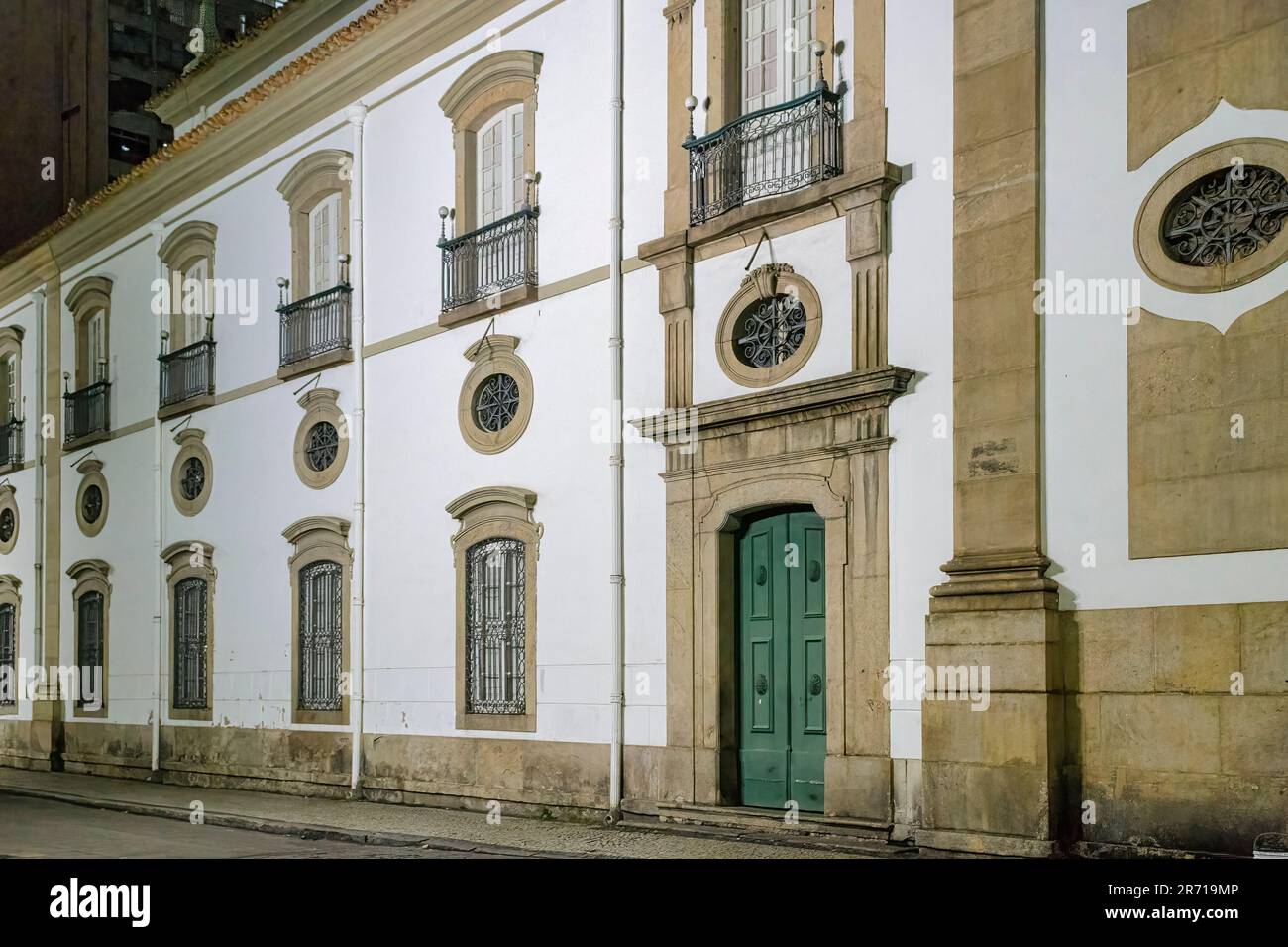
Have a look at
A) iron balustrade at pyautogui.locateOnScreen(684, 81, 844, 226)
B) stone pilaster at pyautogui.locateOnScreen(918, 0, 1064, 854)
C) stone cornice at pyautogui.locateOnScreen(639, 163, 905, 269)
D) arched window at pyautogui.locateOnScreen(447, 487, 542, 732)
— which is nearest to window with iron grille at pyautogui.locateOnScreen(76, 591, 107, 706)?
arched window at pyautogui.locateOnScreen(447, 487, 542, 732)

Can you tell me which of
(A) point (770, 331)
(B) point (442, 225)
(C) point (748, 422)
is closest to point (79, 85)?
(B) point (442, 225)

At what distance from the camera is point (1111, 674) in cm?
1011

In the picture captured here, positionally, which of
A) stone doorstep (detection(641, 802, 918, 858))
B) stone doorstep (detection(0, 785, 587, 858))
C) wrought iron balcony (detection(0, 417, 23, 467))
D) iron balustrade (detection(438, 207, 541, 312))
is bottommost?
stone doorstep (detection(0, 785, 587, 858))

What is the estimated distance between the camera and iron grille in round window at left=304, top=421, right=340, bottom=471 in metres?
18.6

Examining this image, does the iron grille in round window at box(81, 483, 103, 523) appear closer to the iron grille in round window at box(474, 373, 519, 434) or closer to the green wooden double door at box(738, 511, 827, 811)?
the iron grille in round window at box(474, 373, 519, 434)

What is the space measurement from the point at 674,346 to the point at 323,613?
6.94 meters

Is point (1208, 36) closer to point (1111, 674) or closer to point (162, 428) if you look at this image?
point (1111, 674)

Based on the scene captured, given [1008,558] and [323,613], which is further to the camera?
[323,613]

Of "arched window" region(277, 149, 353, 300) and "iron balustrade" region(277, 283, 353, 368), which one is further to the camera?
"arched window" region(277, 149, 353, 300)

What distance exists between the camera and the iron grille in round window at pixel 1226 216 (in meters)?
9.58

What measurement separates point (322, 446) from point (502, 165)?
175 inches

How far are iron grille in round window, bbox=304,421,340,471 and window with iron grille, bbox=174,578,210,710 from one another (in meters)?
3.43
